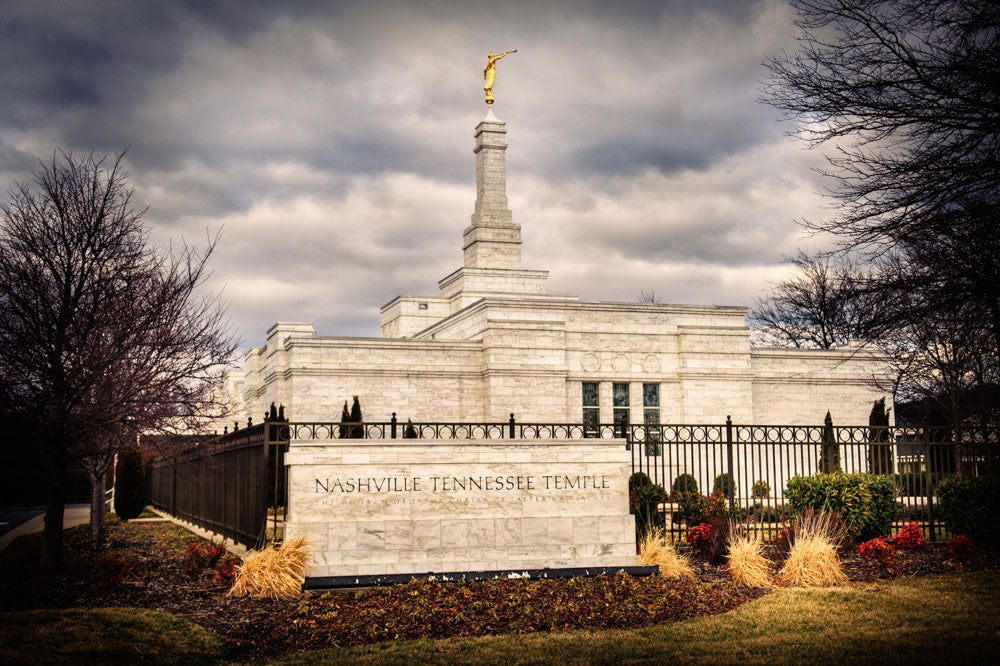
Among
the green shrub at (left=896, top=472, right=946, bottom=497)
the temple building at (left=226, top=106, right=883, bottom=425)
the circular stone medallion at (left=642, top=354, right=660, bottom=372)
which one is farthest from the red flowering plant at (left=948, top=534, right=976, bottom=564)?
the circular stone medallion at (left=642, top=354, right=660, bottom=372)

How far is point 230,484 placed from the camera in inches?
589

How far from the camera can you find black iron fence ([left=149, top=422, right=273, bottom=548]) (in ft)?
40.6

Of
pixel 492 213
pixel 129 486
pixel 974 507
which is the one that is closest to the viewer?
pixel 974 507

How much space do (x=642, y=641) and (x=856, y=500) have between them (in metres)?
6.76

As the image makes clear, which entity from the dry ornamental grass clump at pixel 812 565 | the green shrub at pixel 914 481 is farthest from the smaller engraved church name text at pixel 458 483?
the green shrub at pixel 914 481

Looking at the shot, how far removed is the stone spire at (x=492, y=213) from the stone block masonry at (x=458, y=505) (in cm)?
2909

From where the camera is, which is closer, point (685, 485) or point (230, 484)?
point (230, 484)

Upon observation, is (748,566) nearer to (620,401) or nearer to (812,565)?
(812,565)

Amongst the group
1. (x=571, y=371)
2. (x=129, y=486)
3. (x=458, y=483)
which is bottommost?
(x=129, y=486)

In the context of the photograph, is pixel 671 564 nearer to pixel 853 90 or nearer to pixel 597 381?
pixel 853 90

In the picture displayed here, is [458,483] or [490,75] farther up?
[490,75]

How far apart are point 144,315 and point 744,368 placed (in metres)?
26.6

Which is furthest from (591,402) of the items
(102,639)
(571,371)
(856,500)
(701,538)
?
(102,639)

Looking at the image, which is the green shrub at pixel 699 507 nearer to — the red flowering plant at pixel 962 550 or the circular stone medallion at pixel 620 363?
the red flowering plant at pixel 962 550
